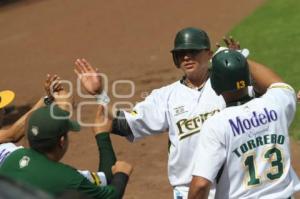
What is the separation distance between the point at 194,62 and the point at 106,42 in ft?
30.3

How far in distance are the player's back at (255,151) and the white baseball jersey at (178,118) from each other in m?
0.67

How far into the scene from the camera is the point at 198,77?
448cm

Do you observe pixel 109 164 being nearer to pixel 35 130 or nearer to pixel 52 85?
pixel 35 130

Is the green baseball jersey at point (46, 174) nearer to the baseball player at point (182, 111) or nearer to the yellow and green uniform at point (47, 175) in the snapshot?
the yellow and green uniform at point (47, 175)

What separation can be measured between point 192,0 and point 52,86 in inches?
418

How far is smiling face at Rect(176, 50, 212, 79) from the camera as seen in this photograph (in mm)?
4441

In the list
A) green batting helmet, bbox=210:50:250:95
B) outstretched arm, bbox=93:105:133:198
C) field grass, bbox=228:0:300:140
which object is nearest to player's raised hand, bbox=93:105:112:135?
outstretched arm, bbox=93:105:133:198

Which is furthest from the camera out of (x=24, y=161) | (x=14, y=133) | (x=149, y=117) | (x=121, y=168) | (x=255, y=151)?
(x=14, y=133)

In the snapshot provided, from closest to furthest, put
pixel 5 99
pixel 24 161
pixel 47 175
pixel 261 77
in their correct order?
pixel 47 175 → pixel 24 161 → pixel 261 77 → pixel 5 99

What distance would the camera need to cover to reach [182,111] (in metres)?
4.40

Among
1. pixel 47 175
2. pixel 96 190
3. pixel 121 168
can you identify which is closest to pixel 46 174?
pixel 47 175

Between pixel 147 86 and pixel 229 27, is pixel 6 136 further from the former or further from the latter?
pixel 229 27

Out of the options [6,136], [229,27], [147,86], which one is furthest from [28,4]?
[6,136]

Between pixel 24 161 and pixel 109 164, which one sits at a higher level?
pixel 24 161
